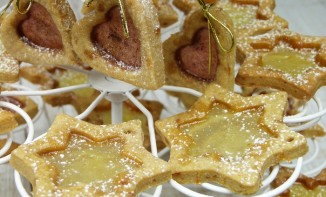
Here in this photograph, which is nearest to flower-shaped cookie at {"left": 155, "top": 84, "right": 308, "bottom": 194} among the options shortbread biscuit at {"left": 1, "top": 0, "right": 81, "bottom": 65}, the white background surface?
shortbread biscuit at {"left": 1, "top": 0, "right": 81, "bottom": 65}

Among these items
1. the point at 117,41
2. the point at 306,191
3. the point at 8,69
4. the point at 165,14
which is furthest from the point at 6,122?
the point at 306,191

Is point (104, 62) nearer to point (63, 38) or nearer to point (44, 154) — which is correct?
point (63, 38)

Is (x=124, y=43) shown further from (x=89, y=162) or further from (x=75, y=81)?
(x=75, y=81)

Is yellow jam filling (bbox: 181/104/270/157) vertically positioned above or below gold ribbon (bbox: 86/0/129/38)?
below

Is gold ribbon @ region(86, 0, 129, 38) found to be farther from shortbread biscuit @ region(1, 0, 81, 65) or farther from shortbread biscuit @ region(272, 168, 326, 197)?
shortbread biscuit @ region(272, 168, 326, 197)

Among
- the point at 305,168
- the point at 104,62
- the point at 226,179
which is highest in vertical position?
the point at 104,62

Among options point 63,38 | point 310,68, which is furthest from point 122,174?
point 310,68

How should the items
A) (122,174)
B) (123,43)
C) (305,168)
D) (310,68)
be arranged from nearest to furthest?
(122,174) < (123,43) < (310,68) < (305,168)
